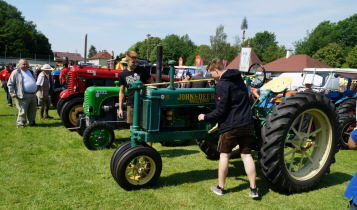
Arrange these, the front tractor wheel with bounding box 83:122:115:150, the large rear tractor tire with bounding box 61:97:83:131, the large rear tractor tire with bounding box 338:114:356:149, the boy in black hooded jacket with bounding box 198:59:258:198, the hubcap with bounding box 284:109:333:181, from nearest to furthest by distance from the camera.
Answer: the boy in black hooded jacket with bounding box 198:59:258:198 → the hubcap with bounding box 284:109:333:181 → the front tractor wheel with bounding box 83:122:115:150 → the large rear tractor tire with bounding box 338:114:356:149 → the large rear tractor tire with bounding box 61:97:83:131

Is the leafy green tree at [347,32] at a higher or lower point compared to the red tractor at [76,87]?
higher

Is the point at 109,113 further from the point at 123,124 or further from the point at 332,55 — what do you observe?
the point at 332,55

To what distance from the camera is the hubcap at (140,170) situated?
3.83 metres

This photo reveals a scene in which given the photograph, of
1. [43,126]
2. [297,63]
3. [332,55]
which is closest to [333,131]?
[43,126]

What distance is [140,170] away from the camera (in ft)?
12.7

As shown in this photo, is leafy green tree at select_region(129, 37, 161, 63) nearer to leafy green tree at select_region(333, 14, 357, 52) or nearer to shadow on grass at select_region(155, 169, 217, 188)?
leafy green tree at select_region(333, 14, 357, 52)

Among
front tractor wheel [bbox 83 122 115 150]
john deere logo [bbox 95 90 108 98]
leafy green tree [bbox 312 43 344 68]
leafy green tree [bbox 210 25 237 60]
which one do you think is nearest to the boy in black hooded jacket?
front tractor wheel [bbox 83 122 115 150]

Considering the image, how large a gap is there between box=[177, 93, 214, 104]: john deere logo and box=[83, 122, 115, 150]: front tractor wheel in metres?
2.50

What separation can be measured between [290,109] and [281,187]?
3.21 feet

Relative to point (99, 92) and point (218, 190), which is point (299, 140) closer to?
point (218, 190)

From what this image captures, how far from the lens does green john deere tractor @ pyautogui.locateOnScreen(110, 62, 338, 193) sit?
12.2ft

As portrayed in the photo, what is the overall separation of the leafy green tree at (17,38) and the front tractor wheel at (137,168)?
7293 cm

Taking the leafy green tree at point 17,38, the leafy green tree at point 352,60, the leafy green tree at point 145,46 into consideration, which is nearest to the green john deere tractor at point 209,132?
the leafy green tree at point 352,60

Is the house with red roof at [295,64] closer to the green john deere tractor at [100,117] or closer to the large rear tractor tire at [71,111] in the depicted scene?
the large rear tractor tire at [71,111]
